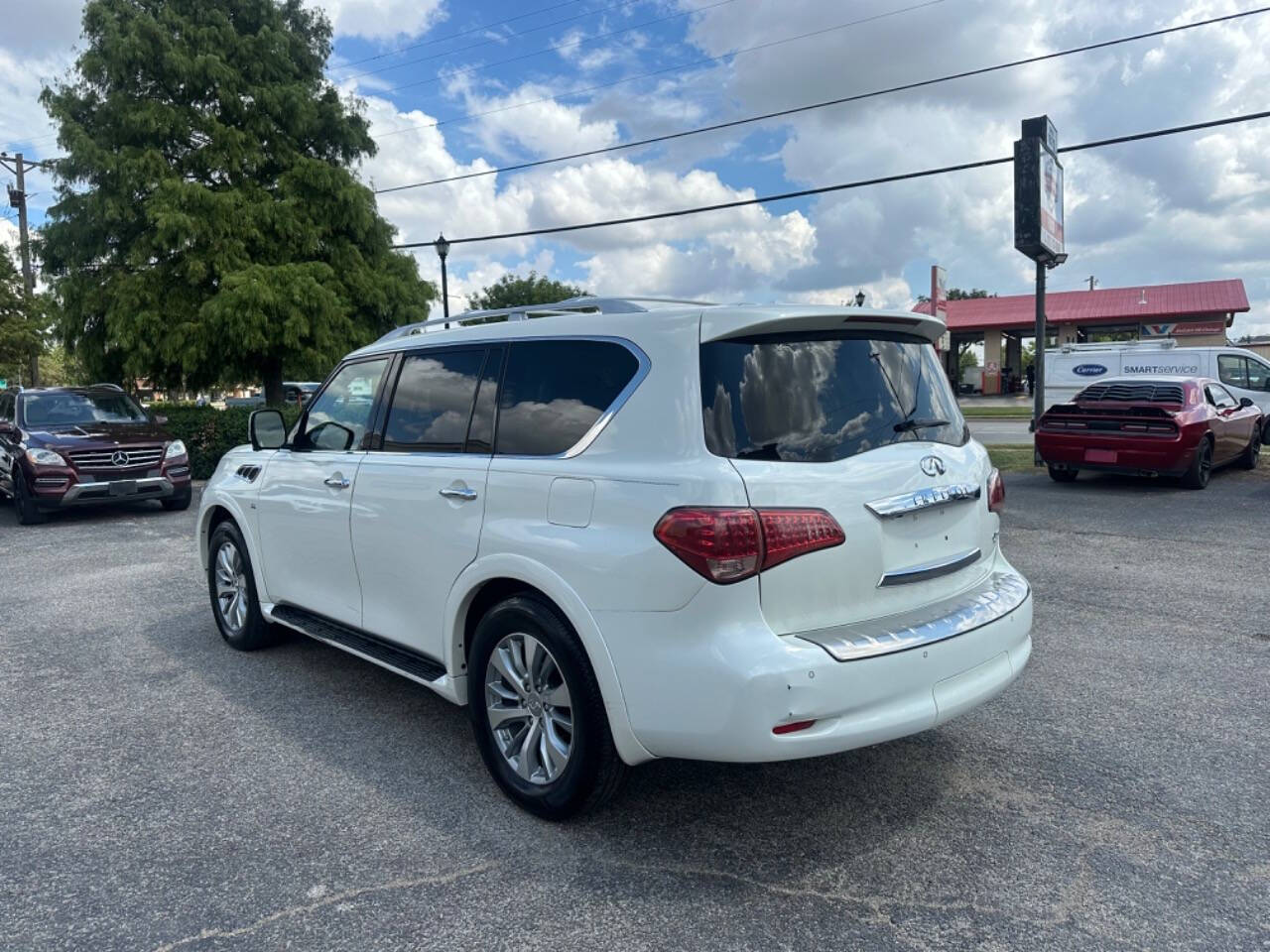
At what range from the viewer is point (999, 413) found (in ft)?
103

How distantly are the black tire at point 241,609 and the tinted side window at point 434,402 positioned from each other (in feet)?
5.78

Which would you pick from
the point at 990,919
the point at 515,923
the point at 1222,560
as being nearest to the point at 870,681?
the point at 990,919

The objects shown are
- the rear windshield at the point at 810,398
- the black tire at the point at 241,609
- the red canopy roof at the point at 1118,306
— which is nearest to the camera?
the rear windshield at the point at 810,398

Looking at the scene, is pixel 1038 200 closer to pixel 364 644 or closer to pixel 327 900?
pixel 364 644

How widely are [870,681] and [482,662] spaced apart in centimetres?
148

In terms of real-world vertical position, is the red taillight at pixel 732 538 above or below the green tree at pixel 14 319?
below

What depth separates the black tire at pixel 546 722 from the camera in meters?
3.09

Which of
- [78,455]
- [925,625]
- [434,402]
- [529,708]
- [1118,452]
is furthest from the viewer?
[1118,452]

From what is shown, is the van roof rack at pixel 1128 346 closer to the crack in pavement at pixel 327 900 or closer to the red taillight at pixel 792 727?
the red taillight at pixel 792 727

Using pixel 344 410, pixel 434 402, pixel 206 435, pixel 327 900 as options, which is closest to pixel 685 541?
pixel 327 900

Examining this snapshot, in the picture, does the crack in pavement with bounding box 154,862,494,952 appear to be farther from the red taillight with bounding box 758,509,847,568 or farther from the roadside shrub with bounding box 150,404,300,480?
the roadside shrub with bounding box 150,404,300,480

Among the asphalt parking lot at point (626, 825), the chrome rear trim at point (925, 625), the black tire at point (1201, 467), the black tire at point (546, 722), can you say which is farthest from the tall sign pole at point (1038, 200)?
the black tire at point (546, 722)

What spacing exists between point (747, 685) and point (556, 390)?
1.38m

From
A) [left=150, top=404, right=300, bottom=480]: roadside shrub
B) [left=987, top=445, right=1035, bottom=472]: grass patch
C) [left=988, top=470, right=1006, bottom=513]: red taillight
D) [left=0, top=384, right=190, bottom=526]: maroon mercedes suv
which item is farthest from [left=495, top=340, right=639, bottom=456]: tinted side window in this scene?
[left=150, top=404, right=300, bottom=480]: roadside shrub
